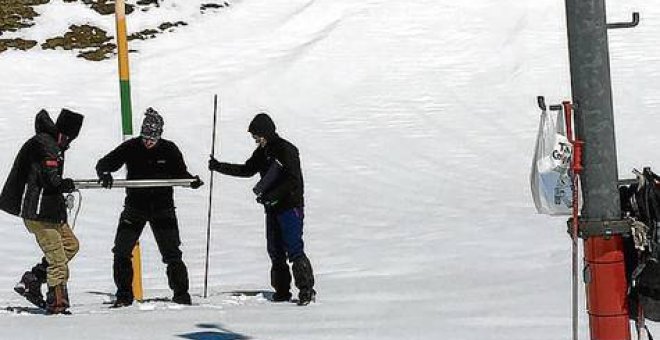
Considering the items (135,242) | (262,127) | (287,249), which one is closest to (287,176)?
(262,127)

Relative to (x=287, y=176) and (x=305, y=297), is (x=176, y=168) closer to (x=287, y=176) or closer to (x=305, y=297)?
(x=287, y=176)

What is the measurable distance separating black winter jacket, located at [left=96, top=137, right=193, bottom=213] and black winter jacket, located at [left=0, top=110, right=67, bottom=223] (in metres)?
0.57

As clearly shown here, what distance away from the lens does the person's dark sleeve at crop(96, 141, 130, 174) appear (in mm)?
9000

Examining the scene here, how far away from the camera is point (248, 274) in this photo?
456 inches

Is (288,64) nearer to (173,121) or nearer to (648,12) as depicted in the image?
(173,121)

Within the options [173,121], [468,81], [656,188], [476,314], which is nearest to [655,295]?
[656,188]

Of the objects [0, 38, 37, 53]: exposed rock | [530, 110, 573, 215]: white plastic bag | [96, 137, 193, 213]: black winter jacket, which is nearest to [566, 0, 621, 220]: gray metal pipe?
[530, 110, 573, 215]: white plastic bag

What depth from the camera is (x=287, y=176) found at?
9109 millimetres

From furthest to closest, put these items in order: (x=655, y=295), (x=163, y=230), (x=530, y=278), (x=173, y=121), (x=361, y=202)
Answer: (x=173, y=121), (x=361, y=202), (x=530, y=278), (x=163, y=230), (x=655, y=295)

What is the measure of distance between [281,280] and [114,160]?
1712mm

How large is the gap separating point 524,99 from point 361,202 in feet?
30.2

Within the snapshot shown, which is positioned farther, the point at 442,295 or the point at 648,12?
the point at 648,12

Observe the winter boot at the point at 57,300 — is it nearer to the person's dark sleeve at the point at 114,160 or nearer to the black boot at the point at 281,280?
the person's dark sleeve at the point at 114,160

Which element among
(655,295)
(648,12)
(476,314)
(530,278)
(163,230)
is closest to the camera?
(655,295)
